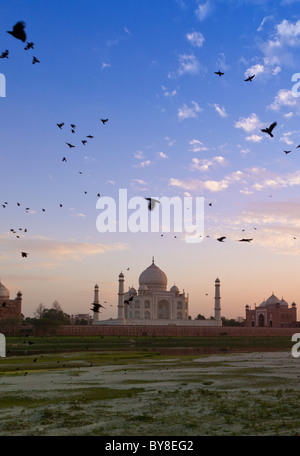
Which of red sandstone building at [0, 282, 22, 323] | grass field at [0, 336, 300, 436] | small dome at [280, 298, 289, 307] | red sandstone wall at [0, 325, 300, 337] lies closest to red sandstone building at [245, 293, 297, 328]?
small dome at [280, 298, 289, 307]

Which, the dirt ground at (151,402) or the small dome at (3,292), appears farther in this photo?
the small dome at (3,292)

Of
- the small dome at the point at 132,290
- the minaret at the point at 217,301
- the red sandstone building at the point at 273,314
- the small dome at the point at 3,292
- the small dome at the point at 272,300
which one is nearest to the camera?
the small dome at the point at 3,292

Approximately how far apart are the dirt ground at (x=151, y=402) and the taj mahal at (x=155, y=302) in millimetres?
56243

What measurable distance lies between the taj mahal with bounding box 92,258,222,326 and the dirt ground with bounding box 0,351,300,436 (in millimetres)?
56243

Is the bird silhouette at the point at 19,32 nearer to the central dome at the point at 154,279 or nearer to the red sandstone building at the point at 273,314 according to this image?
the central dome at the point at 154,279

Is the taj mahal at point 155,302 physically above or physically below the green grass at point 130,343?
above

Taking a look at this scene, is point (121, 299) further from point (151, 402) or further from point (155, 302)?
point (151, 402)

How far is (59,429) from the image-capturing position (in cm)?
1141

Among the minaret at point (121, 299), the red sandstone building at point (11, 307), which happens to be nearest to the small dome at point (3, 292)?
the red sandstone building at point (11, 307)

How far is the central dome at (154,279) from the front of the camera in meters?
87.9

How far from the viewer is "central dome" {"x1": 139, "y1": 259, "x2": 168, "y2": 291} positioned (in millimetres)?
87938

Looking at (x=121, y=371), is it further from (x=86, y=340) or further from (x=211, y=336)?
(x=211, y=336)

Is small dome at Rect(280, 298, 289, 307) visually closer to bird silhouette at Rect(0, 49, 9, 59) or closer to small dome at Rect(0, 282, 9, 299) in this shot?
small dome at Rect(0, 282, 9, 299)

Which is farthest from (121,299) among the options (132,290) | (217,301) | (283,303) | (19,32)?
(19,32)
